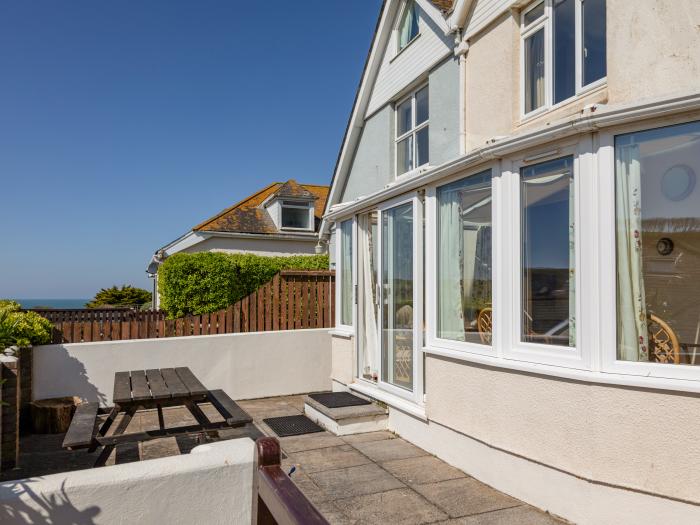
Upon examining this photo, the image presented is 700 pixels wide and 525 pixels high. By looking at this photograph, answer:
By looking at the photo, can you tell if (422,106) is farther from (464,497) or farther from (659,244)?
(464,497)

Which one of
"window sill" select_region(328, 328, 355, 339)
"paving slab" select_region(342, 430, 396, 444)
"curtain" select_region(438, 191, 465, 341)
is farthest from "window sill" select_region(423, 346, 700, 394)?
"window sill" select_region(328, 328, 355, 339)

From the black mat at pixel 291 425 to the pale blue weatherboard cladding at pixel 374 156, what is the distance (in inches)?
174

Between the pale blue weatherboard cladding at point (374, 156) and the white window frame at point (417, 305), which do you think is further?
the pale blue weatherboard cladding at point (374, 156)

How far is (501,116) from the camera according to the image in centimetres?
595

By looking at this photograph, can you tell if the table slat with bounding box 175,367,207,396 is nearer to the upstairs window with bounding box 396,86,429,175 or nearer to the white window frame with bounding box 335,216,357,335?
the white window frame with bounding box 335,216,357,335

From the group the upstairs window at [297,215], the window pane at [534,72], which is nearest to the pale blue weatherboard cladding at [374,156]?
the window pane at [534,72]

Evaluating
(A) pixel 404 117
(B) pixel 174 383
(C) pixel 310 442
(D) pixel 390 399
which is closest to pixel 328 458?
(C) pixel 310 442

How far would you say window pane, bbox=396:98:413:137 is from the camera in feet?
A: 28.8

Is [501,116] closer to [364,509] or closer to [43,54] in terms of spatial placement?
[364,509]

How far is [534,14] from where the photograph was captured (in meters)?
5.80

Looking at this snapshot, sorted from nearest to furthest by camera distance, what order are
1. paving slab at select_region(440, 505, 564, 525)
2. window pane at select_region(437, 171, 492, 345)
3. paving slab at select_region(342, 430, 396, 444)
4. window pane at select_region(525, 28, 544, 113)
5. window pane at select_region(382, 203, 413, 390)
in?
paving slab at select_region(440, 505, 564, 525), window pane at select_region(437, 171, 492, 345), window pane at select_region(525, 28, 544, 113), paving slab at select_region(342, 430, 396, 444), window pane at select_region(382, 203, 413, 390)

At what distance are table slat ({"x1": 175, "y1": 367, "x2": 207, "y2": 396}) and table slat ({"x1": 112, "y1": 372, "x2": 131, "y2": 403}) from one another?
59cm

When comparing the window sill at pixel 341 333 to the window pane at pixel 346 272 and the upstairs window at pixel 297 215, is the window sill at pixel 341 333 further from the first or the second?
the upstairs window at pixel 297 215

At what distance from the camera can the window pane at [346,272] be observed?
866 cm
